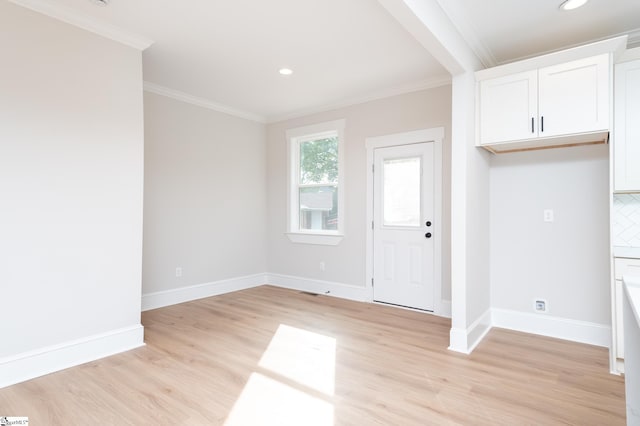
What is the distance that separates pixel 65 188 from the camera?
252 cm

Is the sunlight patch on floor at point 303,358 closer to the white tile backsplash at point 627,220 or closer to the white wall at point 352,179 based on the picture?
the white wall at point 352,179

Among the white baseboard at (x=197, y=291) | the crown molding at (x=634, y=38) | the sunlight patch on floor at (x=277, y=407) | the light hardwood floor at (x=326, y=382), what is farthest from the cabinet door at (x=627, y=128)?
the white baseboard at (x=197, y=291)

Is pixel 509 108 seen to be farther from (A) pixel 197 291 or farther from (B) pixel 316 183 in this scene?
(A) pixel 197 291

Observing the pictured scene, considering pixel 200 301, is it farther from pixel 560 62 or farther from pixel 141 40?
pixel 560 62

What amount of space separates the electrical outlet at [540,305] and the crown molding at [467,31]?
7.53ft

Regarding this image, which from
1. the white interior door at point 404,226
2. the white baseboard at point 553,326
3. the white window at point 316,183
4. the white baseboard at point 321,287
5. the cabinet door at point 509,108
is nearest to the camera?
the cabinet door at point 509,108

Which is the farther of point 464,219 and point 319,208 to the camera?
point 319,208

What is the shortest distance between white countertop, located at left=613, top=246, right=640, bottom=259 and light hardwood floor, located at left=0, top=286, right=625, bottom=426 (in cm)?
85

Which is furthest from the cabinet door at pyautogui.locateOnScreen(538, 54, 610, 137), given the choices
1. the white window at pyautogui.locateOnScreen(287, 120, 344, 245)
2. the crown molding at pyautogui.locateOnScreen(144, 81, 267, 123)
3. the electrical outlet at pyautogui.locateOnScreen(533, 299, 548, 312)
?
the crown molding at pyautogui.locateOnScreen(144, 81, 267, 123)

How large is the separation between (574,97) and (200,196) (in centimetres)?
409

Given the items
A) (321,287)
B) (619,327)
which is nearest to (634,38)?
(619,327)

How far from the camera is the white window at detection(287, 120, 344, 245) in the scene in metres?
4.72

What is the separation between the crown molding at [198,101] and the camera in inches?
158

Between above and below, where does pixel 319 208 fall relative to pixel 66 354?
above
